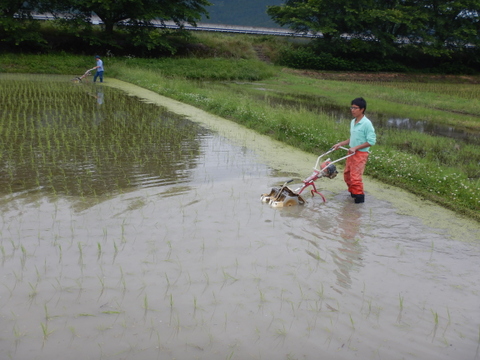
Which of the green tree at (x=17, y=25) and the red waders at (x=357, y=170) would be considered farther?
the green tree at (x=17, y=25)

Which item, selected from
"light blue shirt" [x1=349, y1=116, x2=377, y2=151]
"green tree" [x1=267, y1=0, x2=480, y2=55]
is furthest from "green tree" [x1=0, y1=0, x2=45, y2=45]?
"light blue shirt" [x1=349, y1=116, x2=377, y2=151]

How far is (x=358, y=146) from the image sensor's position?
5488mm

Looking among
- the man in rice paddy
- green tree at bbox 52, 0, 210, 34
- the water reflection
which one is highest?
green tree at bbox 52, 0, 210, 34

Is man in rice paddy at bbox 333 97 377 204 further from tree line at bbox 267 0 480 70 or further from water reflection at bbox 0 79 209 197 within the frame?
tree line at bbox 267 0 480 70

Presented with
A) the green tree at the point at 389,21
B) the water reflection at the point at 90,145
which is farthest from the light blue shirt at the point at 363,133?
the green tree at the point at 389,21

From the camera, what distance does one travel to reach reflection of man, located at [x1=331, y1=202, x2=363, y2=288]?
389 centimetres

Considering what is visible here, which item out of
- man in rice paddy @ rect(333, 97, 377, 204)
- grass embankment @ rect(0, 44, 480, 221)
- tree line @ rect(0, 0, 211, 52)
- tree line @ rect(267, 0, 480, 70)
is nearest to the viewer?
man in rice paddy @ rect(333, 97, 377, 204)

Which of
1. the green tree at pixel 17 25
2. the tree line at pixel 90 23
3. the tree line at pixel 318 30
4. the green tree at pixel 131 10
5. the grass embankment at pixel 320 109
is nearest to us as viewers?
the grass embankment at pixel 320 109

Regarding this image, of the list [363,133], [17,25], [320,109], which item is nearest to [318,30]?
[320,109]

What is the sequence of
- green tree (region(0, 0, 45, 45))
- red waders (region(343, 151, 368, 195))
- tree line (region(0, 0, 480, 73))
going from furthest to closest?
tree line (region(0, 0, 480, 73)) → green tree (region(0, 0, 45, 45)) → red waders (region(343, 151, 368, 195))

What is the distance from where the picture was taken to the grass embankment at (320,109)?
6.66 metres

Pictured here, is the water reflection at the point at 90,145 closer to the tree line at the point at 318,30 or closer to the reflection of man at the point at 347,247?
the reflection of man at the point at 347,247

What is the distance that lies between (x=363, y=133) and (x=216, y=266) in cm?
263

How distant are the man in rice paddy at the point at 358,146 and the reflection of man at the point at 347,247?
0.71 ft
